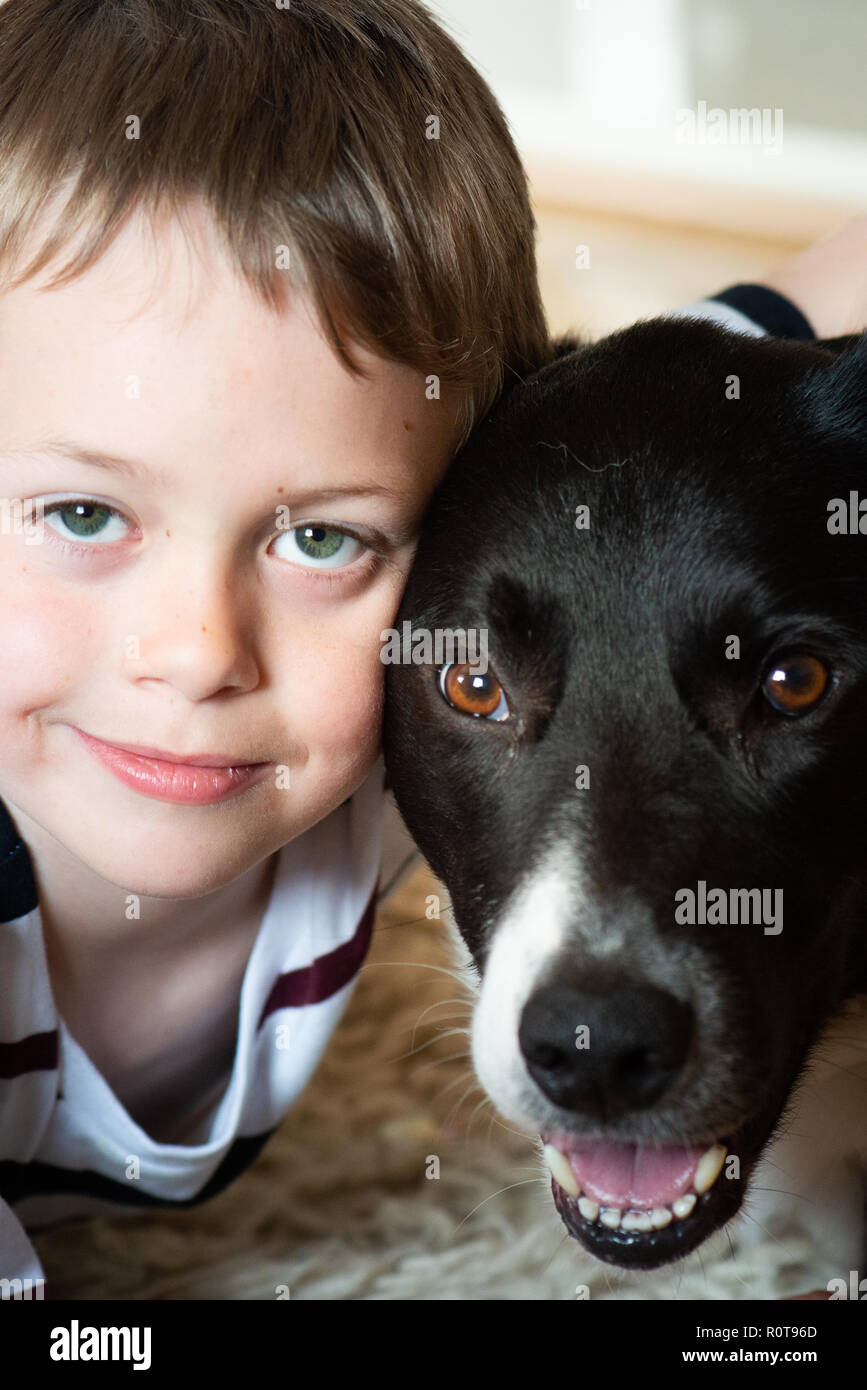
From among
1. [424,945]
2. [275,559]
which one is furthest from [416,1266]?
[275,559]

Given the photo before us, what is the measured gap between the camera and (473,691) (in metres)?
1.51

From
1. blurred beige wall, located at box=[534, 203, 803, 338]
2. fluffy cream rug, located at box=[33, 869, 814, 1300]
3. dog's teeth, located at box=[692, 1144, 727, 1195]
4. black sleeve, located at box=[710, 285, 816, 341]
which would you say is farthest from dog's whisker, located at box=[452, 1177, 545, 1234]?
blurred beige wall, located at box=[534, 203, 803, 338]

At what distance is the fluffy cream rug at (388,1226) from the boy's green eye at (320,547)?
56cm

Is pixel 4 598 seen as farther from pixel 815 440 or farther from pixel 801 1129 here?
pixel 801 1129

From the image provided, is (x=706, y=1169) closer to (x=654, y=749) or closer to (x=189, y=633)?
(x=654, y=749)

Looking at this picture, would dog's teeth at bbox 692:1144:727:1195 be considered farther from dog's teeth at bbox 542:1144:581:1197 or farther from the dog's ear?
the dog's ear

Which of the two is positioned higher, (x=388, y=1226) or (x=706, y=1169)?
(x=706, y=1169)

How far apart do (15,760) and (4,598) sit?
191mm

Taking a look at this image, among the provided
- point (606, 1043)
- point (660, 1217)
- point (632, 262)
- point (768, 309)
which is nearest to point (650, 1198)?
point (660, 1217)

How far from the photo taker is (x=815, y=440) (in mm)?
1496

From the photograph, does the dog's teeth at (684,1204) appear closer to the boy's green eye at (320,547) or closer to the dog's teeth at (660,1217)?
the dog's teeth at (660,1217)

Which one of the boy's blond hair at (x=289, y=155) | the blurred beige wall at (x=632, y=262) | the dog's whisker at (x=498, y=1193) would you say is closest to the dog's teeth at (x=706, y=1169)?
the dog's whisker at (x=498, y=1193)

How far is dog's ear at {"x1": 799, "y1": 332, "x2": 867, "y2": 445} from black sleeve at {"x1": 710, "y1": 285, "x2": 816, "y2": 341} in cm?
55

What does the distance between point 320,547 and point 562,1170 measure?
0.67 metres
